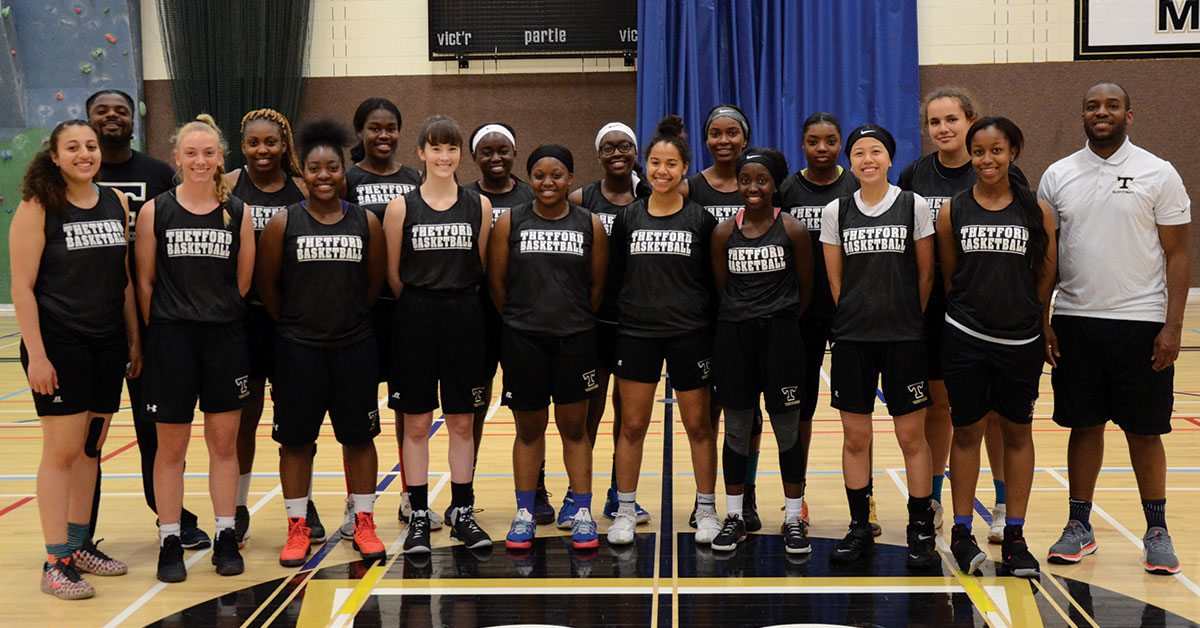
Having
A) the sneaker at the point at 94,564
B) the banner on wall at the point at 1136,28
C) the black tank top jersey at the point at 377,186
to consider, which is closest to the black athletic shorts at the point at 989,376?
the black tank top jersey at the point at 377,186

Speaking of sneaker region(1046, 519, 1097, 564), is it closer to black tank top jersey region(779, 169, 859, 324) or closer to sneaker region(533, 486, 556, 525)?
black tank top jersey region(779, 169, 859, 324)

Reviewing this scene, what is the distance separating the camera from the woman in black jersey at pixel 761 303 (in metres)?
3.85

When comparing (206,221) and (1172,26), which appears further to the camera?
(1172,26)

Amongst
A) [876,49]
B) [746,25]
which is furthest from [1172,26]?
[746,25]

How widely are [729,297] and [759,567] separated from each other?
1007 mm

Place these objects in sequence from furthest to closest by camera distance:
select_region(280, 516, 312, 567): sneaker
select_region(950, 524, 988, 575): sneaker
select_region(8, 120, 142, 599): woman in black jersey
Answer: select_region(280, 516, 312, 567): sneaker
select_region(950, 524, 988, 575): sneaker
select_region(8, 120, 142, 599): woman in black jersey

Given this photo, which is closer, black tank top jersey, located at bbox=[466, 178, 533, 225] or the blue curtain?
black tank top jersey, located at bbox=[466, 178, 533, 225]

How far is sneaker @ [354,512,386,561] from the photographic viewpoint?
12.9ft

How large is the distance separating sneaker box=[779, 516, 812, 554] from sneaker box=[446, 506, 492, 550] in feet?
3.77

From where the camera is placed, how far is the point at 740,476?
160 inches

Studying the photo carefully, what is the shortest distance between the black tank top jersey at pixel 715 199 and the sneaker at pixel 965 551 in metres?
1.47

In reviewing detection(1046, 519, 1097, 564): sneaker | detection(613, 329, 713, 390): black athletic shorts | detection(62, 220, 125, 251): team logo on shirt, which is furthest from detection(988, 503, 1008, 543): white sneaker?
detection(62, 220, 125, 251): team logo on shirt

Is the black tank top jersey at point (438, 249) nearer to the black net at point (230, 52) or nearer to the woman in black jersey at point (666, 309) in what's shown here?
the woman in black jersey at point (666, 309)

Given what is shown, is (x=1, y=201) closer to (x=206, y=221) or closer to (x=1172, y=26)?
(x=206, y=221)
